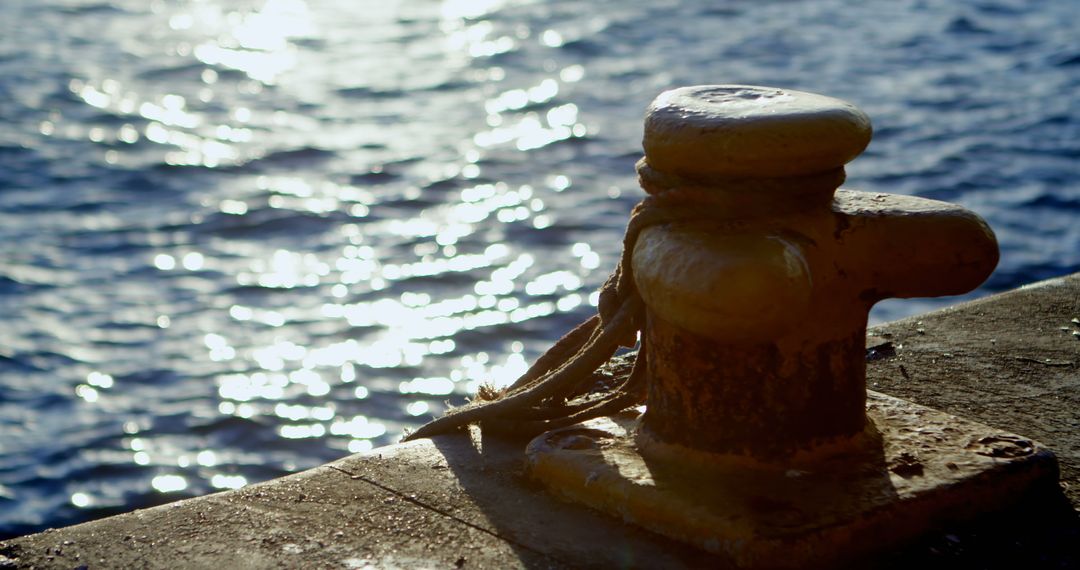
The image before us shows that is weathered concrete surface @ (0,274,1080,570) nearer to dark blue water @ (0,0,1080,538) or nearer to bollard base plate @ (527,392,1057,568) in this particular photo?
bollard base plate @ (527,392,1057,568)

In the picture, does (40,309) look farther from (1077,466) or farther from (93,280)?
(1077,466)

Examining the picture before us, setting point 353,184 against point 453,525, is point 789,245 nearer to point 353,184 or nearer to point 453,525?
point 453,525

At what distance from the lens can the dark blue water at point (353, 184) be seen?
589 centimetres

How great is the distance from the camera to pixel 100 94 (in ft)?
36.0

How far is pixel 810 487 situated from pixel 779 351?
234 millimetres

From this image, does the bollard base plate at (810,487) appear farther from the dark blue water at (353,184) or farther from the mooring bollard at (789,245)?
the dark blue water at (353,184)

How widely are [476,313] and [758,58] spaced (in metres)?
5.02

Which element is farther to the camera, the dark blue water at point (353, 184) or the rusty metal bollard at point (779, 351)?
the dark blue water at point (353, 184)

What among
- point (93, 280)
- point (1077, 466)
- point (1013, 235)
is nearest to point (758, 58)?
point (1013, 235)

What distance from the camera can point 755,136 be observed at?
6.94ft

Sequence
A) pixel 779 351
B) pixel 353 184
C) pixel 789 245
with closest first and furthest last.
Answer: pixel 789 245
pixel 779 351
pixel 353 184

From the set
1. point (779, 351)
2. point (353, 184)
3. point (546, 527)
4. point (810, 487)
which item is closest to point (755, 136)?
point (779, 351)

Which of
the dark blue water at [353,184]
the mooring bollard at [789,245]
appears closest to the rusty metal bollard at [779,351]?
the mooring bollard at [789,245]

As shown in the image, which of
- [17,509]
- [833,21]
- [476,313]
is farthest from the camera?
[833,21]
